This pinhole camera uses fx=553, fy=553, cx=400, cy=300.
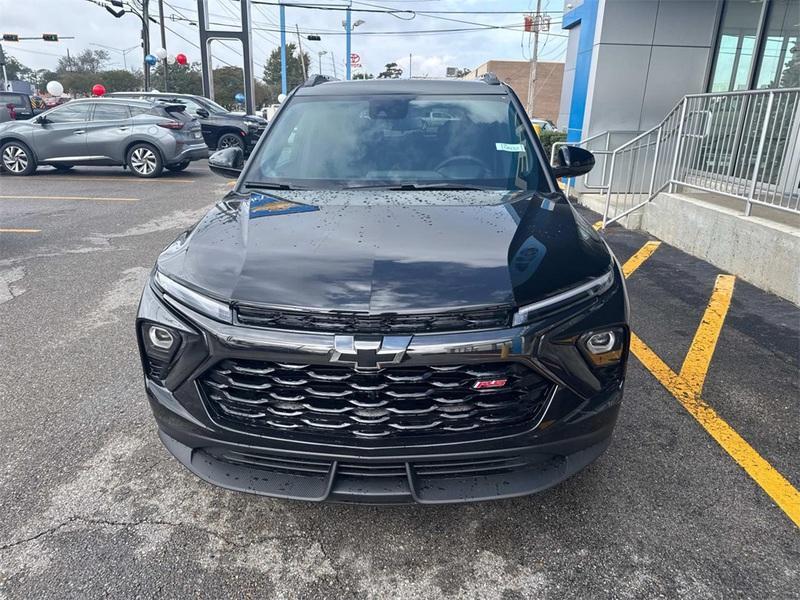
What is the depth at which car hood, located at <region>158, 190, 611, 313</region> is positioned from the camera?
1920 millimetres

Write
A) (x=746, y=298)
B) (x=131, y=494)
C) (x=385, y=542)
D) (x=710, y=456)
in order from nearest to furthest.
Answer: (x=385, y=542) < (x=131, y=494) < (x=710, y=456) < (x=746, y=298)

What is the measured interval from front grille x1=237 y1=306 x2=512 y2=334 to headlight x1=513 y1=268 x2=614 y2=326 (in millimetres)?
50

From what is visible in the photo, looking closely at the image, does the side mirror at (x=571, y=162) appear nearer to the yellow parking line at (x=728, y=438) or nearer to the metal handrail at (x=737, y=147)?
the yellow parking line at (x=728, y=438)

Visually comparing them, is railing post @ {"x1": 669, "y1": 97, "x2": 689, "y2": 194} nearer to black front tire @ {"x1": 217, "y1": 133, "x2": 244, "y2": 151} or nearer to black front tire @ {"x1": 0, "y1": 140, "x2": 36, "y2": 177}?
black front tire @ {"x1": 217, "y1": 133, "x2": 244, "y2": 151}

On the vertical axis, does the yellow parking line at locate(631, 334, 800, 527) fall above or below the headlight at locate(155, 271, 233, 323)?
below

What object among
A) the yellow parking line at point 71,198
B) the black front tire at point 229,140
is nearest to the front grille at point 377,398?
the yellow parking line at point 71,198

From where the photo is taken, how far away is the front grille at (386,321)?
1.83 metres

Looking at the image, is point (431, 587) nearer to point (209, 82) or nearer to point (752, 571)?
point (752, 571)

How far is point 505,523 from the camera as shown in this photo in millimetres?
2330

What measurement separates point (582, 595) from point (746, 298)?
4104 mm

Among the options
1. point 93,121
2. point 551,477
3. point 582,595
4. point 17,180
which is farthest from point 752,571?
point 17,180

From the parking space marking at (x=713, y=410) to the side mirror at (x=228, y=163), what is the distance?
3.03 meters

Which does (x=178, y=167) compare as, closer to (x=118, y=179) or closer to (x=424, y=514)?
(x=118, y=179)

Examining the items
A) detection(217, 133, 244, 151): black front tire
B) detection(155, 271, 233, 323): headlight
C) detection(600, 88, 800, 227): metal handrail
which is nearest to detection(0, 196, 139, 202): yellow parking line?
detection(217, 133, 244, 151): black front tire
